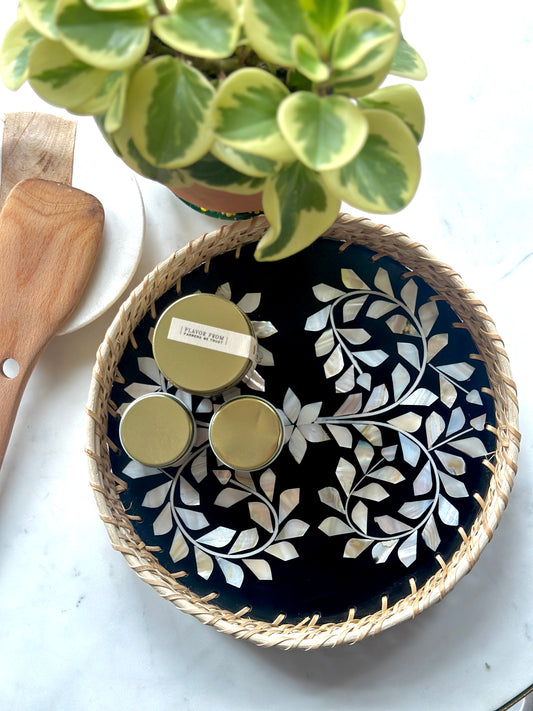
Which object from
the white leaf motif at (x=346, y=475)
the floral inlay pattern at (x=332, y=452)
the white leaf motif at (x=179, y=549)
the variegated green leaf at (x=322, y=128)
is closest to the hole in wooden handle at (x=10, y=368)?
the floral inlay pattern at (x=332, y=452)

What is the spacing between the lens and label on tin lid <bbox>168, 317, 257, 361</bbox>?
1.71ft

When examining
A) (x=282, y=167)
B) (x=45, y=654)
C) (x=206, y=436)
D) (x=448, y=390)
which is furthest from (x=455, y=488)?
(x=45, y=654)

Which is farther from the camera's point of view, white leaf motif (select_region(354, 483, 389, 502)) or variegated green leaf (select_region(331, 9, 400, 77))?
white leaf motif (select_region(354, 483, 389, 502))

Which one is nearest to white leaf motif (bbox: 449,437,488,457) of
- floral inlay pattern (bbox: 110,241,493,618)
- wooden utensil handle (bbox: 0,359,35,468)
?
floral inlay pattern (bbox: 110,241,493,618)

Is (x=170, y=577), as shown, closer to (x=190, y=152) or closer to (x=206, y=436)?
(x=206, y=436)

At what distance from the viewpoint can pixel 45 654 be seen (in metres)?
0.64

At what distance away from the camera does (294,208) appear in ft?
1.21

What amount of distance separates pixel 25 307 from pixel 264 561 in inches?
13.2

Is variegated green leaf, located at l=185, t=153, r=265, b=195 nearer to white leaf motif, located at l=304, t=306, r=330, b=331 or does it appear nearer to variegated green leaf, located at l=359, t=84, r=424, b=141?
variegated green leaf, located at l=359, t=84, r=424, b=141

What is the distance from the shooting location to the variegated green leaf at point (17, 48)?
1.23 ft

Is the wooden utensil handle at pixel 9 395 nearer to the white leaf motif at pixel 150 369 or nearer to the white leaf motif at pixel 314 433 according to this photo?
the white leaf motif at pixel 150 369

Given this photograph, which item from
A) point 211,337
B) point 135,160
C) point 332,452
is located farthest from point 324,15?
point 332,452

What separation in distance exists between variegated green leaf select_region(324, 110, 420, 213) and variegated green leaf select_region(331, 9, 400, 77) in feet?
0.12

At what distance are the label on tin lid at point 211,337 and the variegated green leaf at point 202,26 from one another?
0.24 m
